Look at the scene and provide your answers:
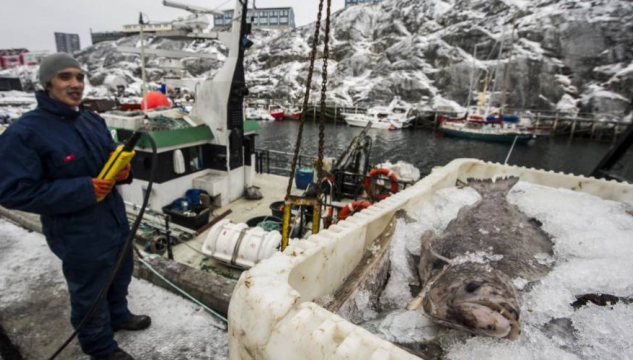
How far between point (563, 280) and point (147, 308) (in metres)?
3.66

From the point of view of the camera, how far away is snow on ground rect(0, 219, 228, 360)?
2592 mm

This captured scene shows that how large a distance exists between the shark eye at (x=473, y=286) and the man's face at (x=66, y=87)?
9.89 feet

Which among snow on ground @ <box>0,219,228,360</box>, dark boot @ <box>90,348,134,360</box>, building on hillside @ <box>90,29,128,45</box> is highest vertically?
building on hillside @ <box>90,29,128,45</box>

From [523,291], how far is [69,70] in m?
Answer: 3.55

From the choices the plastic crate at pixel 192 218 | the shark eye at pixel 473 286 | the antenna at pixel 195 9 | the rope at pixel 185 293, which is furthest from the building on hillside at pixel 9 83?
the shark eye at pixel 473 286

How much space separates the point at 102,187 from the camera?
2170 mm

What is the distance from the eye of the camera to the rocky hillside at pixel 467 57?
41.0m

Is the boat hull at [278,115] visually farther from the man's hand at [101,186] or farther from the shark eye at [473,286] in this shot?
the shark eye at [473,286]

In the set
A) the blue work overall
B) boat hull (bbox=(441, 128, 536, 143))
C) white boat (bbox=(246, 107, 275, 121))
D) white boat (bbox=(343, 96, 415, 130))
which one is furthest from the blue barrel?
white boat (bbox=(246, 107, 275, 121))

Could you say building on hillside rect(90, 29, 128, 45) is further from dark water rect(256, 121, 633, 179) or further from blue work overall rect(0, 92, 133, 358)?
blue work overall rect(0, 92, 133, 358)

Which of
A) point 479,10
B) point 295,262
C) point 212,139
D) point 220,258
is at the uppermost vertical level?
point 479,10

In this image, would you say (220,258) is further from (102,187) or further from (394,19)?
(394,19)

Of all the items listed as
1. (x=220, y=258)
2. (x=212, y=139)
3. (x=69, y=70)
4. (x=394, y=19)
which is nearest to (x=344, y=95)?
(x=394, y=19)

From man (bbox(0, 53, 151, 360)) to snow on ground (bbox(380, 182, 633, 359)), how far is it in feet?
7.32
